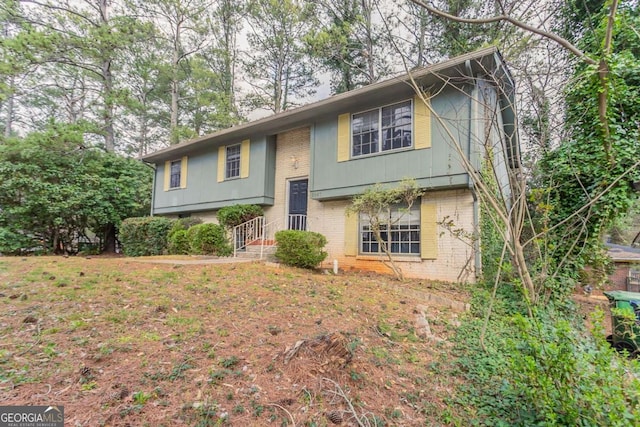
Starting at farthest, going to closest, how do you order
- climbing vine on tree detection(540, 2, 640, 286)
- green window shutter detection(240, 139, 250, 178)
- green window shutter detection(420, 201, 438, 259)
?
green window shutter detection(240, 139, 250, 178) < green window shutter detection(420, 201, 438, 259) < climbing vine on tree detection(540, 2, 640, 286)

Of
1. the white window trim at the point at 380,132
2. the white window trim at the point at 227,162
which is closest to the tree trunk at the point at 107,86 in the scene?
the white window trim at the point at 227,162

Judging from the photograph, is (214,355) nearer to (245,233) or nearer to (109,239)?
(245,233)

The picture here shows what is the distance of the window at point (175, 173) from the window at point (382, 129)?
29.7ft

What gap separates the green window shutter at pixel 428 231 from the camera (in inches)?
293

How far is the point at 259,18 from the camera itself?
1809 cm

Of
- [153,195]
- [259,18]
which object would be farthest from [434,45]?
[153,195]

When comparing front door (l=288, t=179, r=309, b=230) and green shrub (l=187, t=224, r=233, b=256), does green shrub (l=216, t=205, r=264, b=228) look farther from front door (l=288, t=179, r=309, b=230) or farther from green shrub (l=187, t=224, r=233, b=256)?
front door (l=288, t=179, r=309, b=230)

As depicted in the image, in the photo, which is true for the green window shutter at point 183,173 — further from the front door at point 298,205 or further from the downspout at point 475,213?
the downspout at point 475,213

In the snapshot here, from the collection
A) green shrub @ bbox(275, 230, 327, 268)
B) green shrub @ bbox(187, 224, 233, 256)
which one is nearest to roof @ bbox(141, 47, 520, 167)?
green shrub @ bbox(187, 224, 233, 256)

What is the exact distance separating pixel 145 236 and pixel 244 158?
524cm

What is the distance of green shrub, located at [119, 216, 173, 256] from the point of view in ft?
38.0

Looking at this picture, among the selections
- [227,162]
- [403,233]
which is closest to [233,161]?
[227,162]
